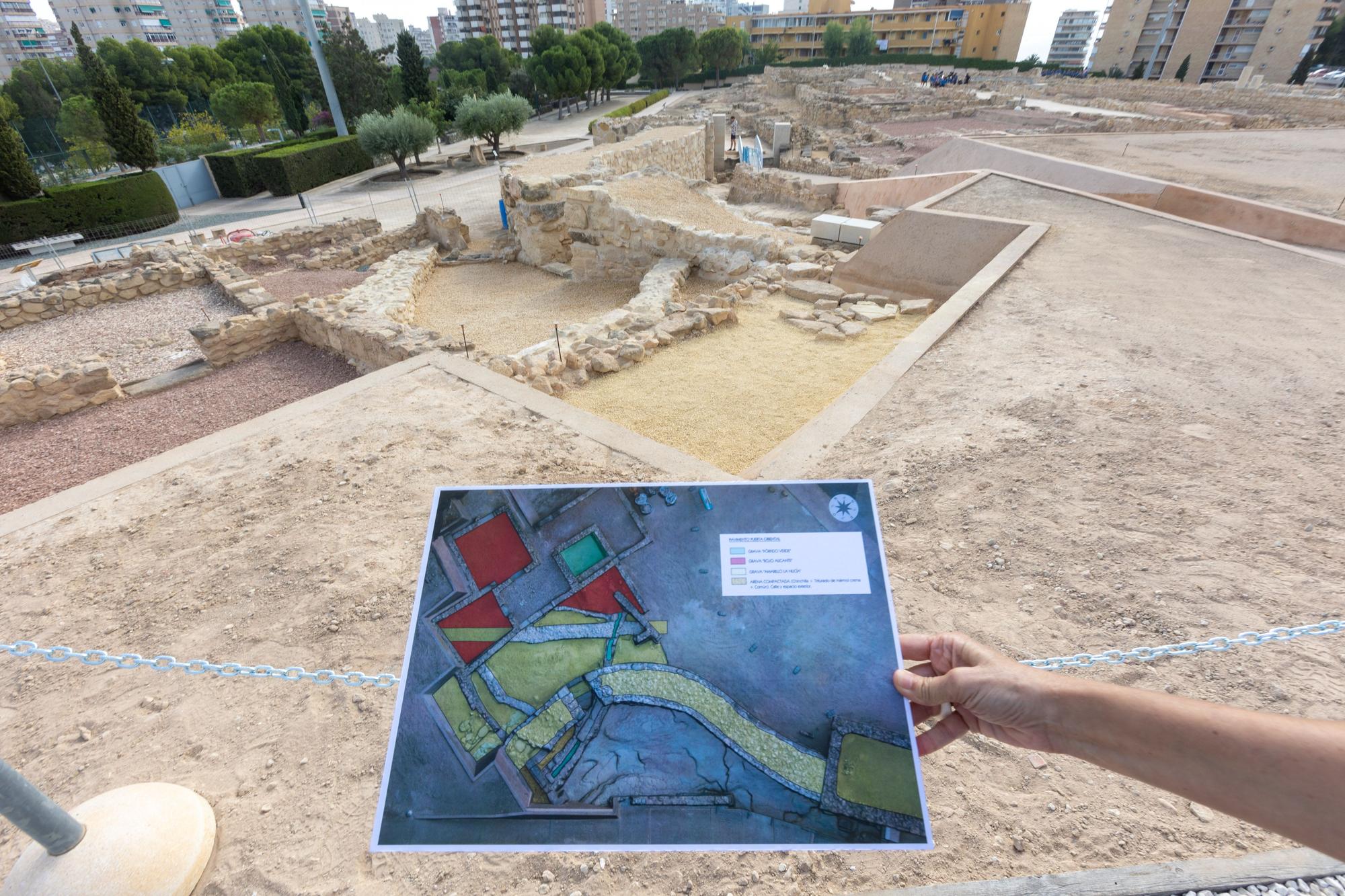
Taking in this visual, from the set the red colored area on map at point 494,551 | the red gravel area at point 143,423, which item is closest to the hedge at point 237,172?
the red gravel area at point 143,423

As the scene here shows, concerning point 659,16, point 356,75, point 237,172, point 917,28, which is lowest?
point 237,172

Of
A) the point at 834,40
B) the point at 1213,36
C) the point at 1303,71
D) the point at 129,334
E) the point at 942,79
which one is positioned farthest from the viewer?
the point at 834,40

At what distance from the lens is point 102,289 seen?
479 inches

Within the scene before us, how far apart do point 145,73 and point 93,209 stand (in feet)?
104

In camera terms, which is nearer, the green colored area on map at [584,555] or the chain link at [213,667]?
the green colored area on map at [584,555]

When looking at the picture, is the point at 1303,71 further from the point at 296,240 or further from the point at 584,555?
the point at 584,555

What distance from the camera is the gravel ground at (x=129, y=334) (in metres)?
9.78

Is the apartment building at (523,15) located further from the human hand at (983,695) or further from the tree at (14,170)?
the human hand at (983,695)

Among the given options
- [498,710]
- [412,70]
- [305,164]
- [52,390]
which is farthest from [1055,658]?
[412,70]

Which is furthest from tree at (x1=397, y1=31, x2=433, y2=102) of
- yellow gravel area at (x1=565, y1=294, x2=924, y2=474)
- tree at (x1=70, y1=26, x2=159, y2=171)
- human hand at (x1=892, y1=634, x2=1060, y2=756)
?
human hand at (x1=892, y1=634, x2=1060, y2=756)

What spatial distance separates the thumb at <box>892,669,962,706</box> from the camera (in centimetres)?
156

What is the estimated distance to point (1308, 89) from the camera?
2775 centimetres

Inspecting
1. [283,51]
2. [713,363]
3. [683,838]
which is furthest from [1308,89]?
[283,51]

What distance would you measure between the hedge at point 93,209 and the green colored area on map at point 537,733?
2634 centimetres
